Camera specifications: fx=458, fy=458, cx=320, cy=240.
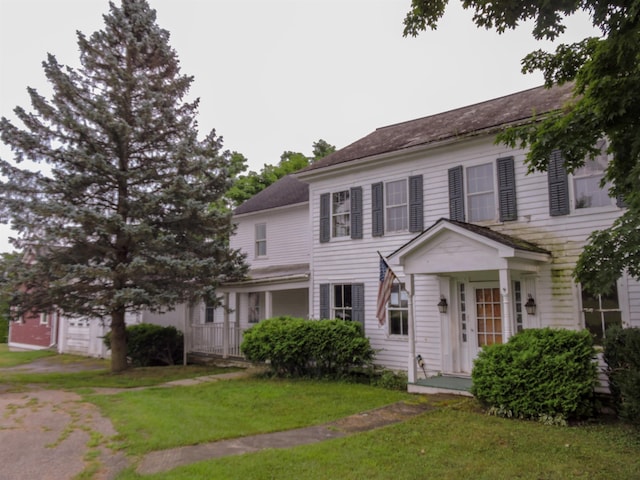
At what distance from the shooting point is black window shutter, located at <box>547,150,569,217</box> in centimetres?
939

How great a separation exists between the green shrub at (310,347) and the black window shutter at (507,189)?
4562 millimetres

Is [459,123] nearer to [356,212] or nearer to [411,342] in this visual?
[356,212]

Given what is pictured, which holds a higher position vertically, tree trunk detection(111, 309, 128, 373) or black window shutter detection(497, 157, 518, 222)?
black window shutter detection(497, 157, 518, 222)

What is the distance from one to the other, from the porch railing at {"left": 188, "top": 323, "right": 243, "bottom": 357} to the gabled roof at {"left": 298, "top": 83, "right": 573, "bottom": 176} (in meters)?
6.17

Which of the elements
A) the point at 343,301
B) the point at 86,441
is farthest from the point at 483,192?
the point at 86,441

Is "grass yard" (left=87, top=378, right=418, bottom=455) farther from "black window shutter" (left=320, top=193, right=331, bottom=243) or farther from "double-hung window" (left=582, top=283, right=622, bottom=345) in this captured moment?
"black window shutter" (left=320, top=193, right=331, bottom=243)

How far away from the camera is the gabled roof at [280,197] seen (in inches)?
687

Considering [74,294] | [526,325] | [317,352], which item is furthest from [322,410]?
[74,294]


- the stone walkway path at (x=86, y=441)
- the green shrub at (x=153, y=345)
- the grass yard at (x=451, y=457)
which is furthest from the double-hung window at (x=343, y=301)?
the green shrub at (x=153, y=345)

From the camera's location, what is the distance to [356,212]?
12.9 meters

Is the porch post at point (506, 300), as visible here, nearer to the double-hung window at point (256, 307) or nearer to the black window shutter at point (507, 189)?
the black window shutter at point (507, 189)

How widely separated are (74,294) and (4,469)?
8.85m

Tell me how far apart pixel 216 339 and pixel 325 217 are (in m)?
6.32

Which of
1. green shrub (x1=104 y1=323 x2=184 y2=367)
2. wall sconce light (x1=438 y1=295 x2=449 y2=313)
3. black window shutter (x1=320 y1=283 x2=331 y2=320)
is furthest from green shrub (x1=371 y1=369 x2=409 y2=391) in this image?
green shrub (x1=104 y1=323 x2=184 y2=367)
